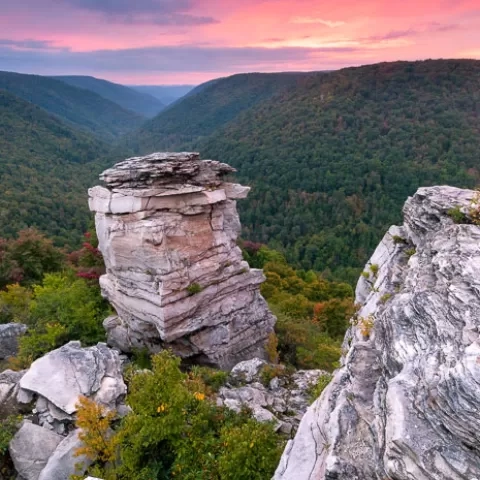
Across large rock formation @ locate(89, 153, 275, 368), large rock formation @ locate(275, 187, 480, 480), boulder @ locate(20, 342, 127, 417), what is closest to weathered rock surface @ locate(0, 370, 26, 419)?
boulder @ locate(20, 342, 127, 417)

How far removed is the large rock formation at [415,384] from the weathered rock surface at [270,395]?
4.57 meters

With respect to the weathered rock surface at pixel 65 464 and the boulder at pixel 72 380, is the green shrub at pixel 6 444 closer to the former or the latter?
the boulder at pixel 72 380

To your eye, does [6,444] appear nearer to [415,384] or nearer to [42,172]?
[415,384]

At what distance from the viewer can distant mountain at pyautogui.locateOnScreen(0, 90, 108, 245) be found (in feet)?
236

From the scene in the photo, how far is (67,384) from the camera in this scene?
13.4 m

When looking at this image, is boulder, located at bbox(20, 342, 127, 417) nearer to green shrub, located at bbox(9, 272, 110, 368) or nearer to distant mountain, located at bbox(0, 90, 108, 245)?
green shrub, located at bbox(9, 272, 110, 368)

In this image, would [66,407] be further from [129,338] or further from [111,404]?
[129,338]

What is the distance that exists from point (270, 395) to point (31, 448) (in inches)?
311

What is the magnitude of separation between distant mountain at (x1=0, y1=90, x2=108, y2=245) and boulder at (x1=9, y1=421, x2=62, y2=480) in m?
52.5

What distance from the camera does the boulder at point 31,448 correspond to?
1183 cm

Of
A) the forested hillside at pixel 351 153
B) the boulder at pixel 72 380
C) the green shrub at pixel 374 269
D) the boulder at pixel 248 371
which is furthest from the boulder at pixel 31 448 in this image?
the forested hillside at pixel 351 153

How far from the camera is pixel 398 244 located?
12.8 meters

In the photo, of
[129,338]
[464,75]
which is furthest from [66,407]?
[464,75]

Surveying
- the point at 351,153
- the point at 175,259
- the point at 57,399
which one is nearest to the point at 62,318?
the point at 175,259
